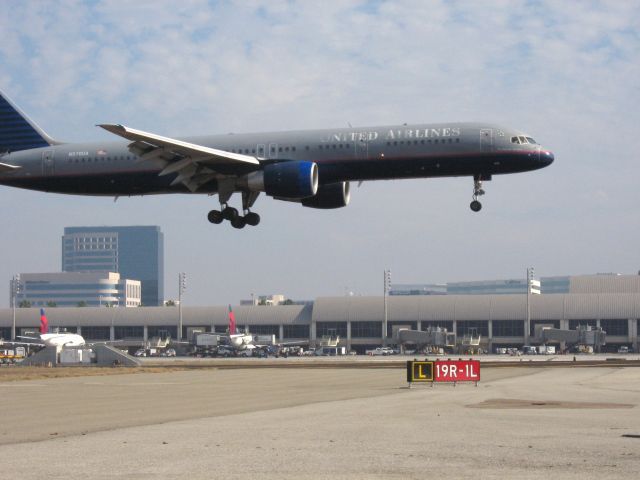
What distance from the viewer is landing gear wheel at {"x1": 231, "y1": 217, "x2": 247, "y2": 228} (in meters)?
63.8

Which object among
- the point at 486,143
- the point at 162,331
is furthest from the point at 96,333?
the point at 486,143

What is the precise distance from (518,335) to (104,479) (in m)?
152

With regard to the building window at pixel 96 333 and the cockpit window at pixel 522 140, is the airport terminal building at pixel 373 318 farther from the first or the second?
the cockpit window at pixel 522 140

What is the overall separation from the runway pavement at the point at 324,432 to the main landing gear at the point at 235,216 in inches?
695

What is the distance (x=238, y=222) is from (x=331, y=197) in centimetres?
598

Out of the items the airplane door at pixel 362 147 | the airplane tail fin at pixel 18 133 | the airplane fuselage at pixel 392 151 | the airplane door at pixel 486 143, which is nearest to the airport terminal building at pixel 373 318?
the airplane tail fin at pixel 18 133

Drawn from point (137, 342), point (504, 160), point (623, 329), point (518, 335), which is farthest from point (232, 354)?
point (504, 160)

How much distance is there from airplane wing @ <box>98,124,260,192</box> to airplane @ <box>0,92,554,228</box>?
0.19 feet

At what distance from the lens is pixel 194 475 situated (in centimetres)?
1778

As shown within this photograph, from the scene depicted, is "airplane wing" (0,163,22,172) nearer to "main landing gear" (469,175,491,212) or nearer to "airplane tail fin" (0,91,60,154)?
"airplane tail fin" (0,91,60,154)

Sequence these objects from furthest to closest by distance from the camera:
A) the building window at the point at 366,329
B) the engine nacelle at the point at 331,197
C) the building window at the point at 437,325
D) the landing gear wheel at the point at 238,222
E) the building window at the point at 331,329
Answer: the building window at the point at 331,329 → the building window at the point at 366,329 → the building window at the point at 437,325 → the landing gear wheel at the point at 238,222 → the engine nacelle at the point at 331,197

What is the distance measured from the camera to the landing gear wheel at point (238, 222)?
63.8 m

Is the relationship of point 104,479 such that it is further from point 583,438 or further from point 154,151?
point 154,151

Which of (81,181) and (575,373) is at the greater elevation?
(81,181)
